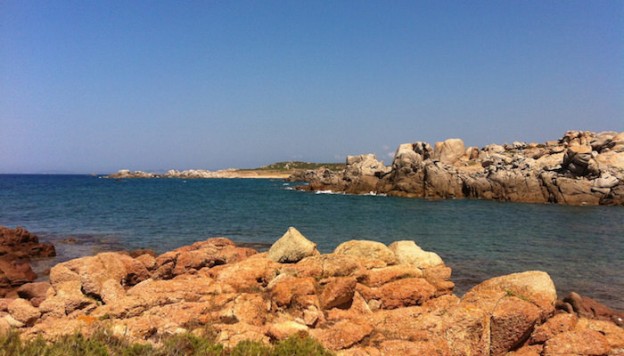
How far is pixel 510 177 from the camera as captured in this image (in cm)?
7481

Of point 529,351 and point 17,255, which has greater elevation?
point 529,351

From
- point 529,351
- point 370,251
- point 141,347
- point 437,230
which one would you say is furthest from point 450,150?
point 141,347

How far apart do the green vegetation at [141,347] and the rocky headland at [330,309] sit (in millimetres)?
752

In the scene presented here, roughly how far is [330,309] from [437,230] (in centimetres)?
3038

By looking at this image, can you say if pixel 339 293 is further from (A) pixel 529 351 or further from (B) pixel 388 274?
(A) pixel 529 351

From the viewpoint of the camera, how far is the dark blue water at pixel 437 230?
80.5 feet

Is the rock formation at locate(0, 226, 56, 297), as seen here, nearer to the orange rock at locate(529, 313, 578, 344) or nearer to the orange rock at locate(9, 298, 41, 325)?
the orange rock at locate(9, 298, 41, 325)

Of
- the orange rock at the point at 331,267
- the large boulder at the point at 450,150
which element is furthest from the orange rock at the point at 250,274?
the large boulder at the point at 450,150

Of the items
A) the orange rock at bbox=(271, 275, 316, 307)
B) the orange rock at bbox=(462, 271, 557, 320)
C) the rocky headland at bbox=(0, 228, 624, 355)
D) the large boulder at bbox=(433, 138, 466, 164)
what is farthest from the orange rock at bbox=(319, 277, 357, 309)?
the large boulder at bbox=(433, 138, 466, 164)

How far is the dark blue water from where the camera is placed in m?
24.5

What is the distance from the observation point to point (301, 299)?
1166 cm

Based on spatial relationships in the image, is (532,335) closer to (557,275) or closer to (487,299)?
(487,299)

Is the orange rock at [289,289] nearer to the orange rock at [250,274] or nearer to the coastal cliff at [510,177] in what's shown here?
the orange rock at [250,274]

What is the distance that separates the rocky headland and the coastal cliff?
6368 centimetres
